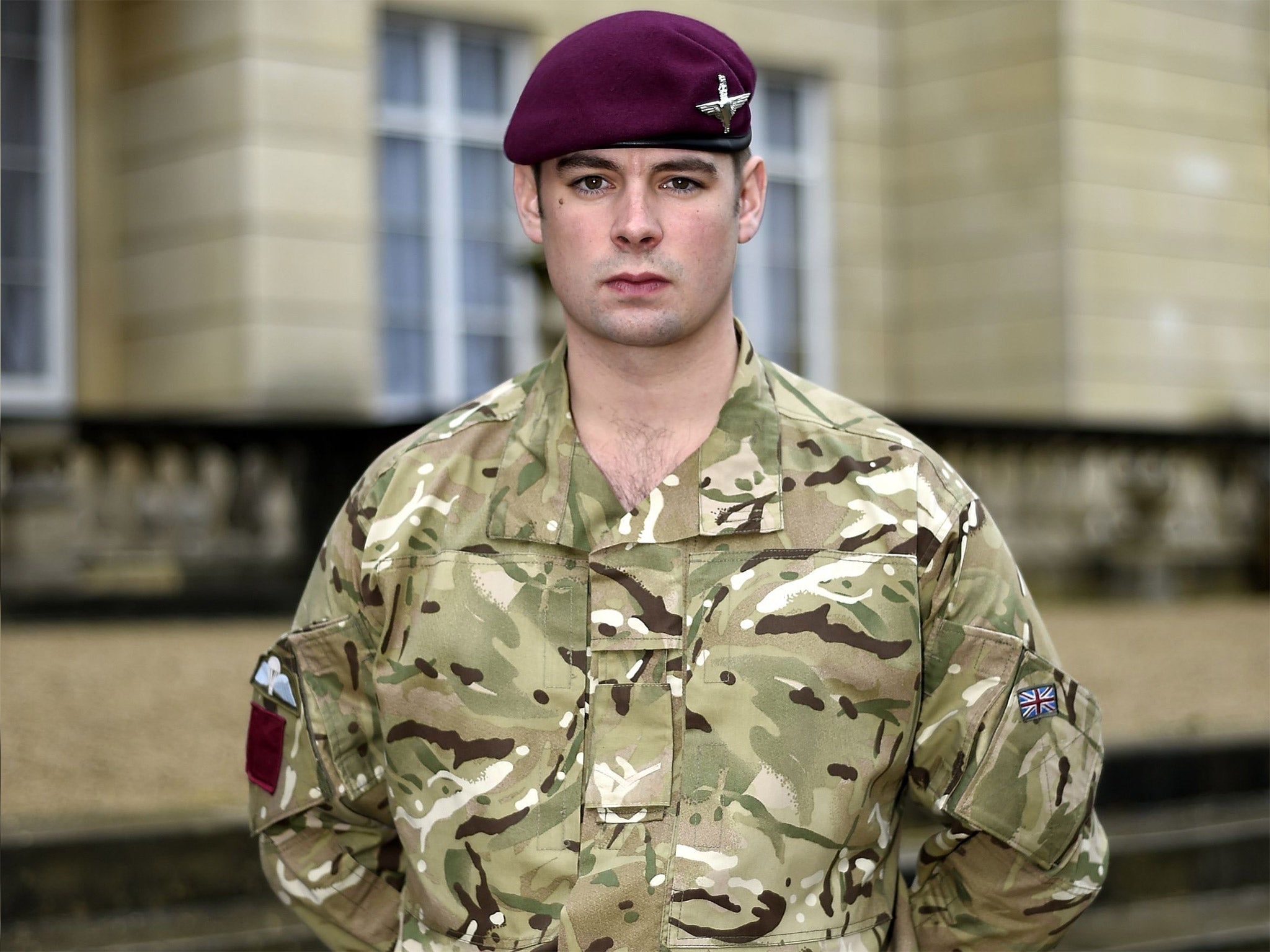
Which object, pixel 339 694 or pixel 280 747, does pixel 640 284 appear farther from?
pixel 280 747

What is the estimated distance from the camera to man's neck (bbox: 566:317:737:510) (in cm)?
220

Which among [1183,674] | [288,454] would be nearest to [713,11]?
[288,454]

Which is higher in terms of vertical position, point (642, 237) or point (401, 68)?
point (401, 68)

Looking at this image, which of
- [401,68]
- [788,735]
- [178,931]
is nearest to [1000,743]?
[788,735]

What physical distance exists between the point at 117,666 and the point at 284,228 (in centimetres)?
496

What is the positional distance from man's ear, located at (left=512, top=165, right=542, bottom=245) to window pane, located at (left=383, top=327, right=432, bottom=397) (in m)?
10.2

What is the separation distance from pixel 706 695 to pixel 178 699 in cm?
463

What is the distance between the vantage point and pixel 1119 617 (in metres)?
10.4

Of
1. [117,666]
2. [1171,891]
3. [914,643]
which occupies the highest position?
[914,643]

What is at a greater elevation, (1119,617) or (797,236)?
(797,236)

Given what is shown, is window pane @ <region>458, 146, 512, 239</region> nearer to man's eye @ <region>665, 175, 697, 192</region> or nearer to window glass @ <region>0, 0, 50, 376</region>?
window glass @ <region>0, 0, 50, 376</region>

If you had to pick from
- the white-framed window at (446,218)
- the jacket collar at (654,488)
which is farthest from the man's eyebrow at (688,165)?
the white-framed window at (446,218)

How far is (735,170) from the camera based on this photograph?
2.19m

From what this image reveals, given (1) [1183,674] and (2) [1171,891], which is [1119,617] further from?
(2) [1171,891]
